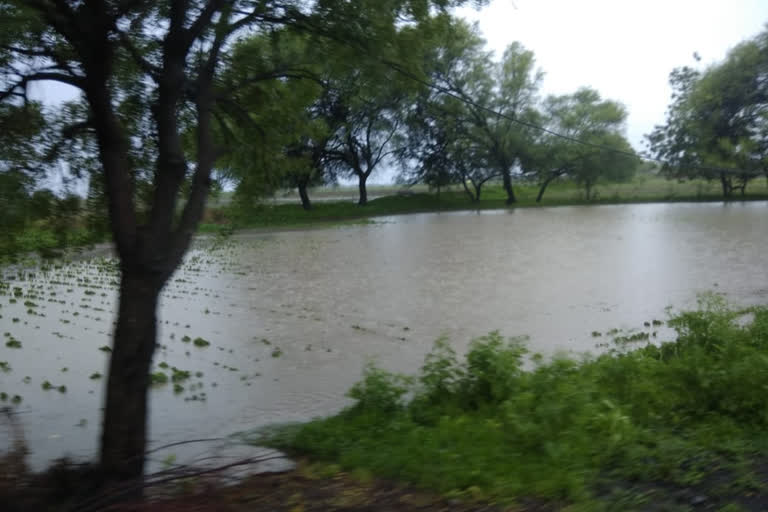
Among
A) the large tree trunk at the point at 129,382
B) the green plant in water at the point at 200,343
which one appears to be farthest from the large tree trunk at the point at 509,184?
the large tree trunk at the point at 129,382

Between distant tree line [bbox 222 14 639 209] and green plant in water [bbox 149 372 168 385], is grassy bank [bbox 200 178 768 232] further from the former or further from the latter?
green plant in water [bbox 149 372 168 385]

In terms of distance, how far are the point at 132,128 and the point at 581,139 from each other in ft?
146

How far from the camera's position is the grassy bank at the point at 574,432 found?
165 inches

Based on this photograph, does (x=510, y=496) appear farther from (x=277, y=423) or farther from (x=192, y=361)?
(x=192, y=361)

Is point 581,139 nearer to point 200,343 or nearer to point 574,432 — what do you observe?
point 200,343

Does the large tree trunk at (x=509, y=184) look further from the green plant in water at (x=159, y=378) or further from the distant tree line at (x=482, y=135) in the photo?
the green plant in water at (x=159, y=378)

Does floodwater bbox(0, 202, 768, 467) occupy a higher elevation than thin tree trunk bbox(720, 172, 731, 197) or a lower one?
lower

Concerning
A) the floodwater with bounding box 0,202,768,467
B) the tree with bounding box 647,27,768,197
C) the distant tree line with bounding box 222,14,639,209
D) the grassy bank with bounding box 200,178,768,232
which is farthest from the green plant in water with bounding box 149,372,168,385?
the grassy bank with bounding box 200,178,768,232

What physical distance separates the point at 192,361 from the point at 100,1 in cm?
604

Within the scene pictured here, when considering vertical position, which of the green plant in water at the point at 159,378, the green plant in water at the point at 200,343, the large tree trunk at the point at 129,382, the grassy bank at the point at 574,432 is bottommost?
the green plant in water at the point at 159,378

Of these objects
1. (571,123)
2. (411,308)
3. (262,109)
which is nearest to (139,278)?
(262,109)

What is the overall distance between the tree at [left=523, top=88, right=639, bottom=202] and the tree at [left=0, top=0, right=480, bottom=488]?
4395cm

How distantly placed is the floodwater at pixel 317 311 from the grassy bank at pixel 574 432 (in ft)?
5.91

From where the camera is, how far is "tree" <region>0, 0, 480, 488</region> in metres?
4.52
